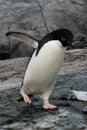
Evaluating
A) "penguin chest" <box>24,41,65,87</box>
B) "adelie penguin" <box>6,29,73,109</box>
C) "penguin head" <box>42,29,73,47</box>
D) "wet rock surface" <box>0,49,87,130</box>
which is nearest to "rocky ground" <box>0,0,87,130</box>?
"wet rock surface" <box>0,49,87,130</box>

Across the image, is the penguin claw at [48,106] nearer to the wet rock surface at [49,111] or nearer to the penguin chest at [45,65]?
the wet rock surface at [49,111]

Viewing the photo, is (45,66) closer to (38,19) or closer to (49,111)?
(49,111)

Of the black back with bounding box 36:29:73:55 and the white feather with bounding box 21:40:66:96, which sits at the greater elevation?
the black back with bounding box 36:29:73:55

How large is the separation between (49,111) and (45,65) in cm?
49

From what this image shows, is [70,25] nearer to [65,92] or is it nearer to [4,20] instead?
[4,20]

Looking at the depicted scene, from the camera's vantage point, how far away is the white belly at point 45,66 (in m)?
4.70

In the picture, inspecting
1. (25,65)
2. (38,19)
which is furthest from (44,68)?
(38,19)

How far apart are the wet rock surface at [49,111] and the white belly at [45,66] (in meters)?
0.25

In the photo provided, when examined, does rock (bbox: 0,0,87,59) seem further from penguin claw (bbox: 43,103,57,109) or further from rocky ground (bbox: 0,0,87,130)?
penguin claw (bbox: 43,103,57,109)

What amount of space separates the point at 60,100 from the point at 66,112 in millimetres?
862

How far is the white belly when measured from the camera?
4.70m

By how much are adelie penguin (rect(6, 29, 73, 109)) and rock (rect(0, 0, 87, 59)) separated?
5243mm

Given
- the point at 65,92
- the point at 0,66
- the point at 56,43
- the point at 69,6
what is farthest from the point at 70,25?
the point at 56,43

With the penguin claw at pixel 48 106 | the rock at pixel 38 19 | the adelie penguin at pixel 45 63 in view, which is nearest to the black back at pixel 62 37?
the adelie penguin at pixel 45 63
